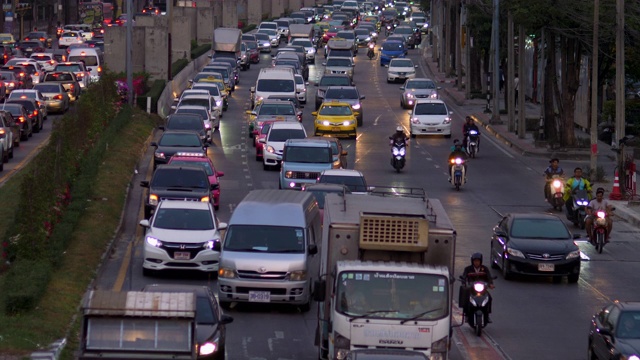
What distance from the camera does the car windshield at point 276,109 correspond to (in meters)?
51.6

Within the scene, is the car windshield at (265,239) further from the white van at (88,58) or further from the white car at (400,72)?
the white car at (400,72)

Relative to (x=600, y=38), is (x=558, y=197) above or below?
below

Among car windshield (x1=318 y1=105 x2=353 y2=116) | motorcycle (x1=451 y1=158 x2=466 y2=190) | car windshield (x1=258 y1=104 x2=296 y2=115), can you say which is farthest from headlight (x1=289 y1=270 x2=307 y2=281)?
car windshield (x1=318 y1=105 x2=353 y2=116)

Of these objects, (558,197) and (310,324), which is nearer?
(310,324)

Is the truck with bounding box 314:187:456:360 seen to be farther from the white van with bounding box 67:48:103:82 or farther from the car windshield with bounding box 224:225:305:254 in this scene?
the white van with bounding box 67:48:103:82

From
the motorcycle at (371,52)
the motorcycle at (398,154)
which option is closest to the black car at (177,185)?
the motorcycle at (398,154)

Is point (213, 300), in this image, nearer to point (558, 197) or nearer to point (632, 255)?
point (632, 255)

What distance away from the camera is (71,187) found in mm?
32906

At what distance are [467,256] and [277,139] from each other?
15.3m

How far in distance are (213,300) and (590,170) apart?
26878 mm

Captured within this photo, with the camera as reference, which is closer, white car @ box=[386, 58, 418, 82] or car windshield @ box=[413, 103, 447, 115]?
car windshield @ box=[413, 103, 447, 115]

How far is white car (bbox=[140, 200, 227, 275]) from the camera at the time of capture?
25844 mm

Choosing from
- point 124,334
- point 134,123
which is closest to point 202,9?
point 134,123

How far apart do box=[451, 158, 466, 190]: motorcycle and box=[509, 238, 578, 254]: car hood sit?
12489mm
